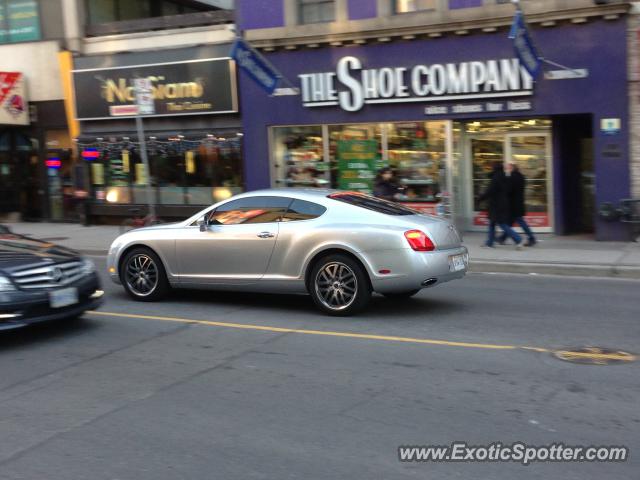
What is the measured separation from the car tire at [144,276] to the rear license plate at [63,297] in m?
1.97

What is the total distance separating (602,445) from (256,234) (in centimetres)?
529

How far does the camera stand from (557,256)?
13031mm

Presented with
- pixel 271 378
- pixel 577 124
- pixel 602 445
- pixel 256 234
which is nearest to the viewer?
pixel 602 445

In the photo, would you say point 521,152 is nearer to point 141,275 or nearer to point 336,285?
point 336,285

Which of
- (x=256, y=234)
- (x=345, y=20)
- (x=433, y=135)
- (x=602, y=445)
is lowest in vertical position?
(x=602, y=445)

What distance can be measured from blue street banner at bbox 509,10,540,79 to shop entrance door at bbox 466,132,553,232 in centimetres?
177

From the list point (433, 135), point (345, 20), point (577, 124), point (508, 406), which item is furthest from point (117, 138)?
point (508, 406)

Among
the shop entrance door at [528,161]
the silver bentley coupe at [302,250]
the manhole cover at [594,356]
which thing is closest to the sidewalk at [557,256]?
the shop entrance door at [528,161]

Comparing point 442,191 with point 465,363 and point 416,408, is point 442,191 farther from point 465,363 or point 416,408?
point 416,408

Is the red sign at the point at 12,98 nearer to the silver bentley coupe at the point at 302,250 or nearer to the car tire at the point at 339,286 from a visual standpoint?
the silver bentley coupe at the point at 302,250

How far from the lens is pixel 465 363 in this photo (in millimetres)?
6500

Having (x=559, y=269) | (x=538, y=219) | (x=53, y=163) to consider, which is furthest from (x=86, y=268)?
(x=53, y=163)

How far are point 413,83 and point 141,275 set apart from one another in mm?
9073

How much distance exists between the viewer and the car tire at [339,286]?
8.41m
